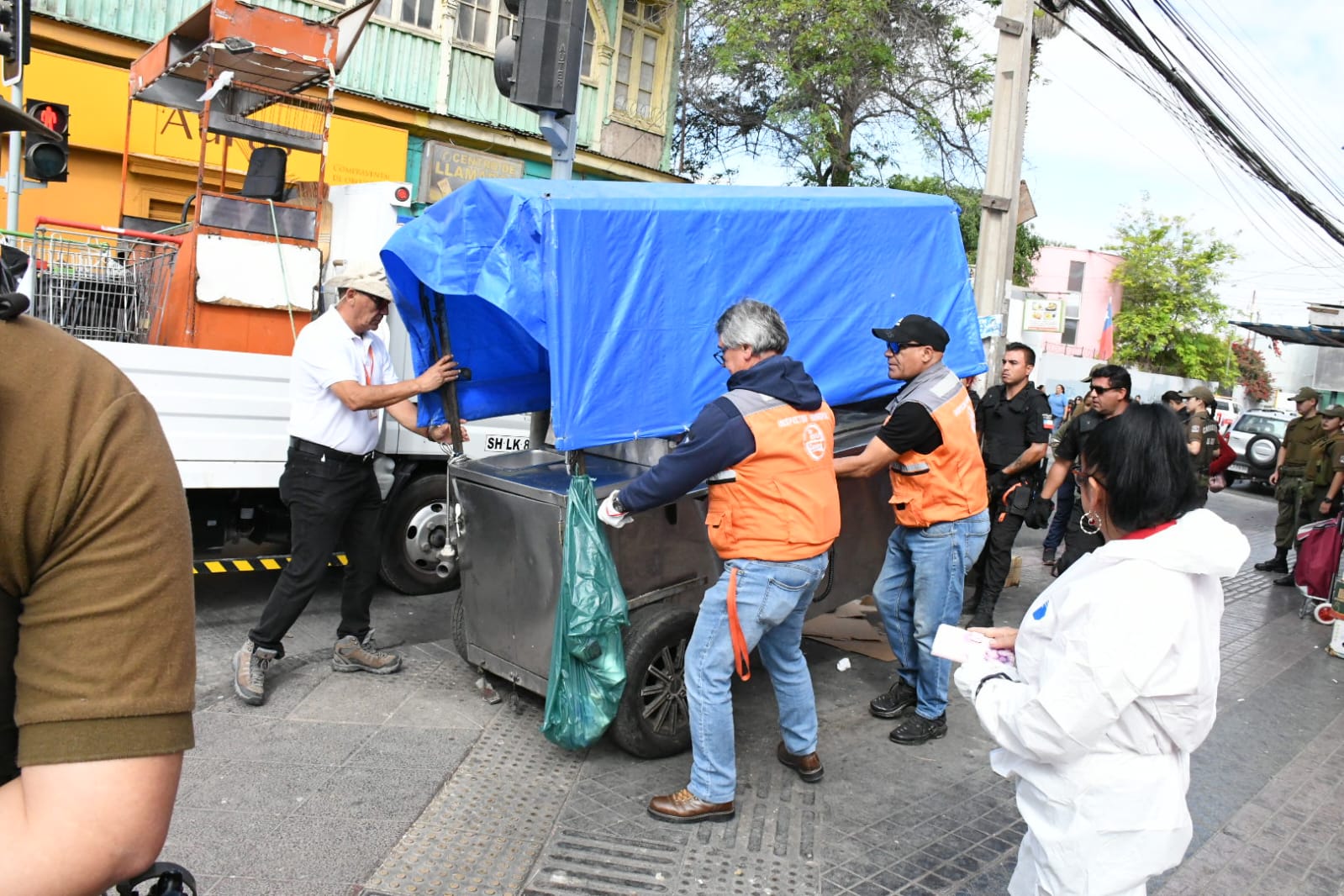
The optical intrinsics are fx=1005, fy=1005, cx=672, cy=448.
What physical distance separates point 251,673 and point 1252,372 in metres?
54.7

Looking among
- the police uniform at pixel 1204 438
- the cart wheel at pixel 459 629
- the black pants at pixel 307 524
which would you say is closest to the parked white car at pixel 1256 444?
the police uniform at pixel 1204 438

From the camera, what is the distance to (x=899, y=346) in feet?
15.6

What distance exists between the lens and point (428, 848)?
3.63 meters

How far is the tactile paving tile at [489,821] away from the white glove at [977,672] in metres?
1.77

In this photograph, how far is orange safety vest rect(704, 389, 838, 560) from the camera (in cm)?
379

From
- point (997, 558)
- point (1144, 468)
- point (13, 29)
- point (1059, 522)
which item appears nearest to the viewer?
point (1144, 468)

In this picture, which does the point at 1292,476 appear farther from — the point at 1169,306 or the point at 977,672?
the point at 1169,306

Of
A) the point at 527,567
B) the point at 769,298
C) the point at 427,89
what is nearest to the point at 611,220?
the point at 769,298

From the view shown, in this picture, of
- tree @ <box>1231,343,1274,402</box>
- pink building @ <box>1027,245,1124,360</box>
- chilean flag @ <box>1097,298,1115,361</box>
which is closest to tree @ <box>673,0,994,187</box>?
chilean flag @ <box>1097,298,1115,361</box>

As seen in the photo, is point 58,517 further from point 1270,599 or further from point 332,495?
point 1270,599

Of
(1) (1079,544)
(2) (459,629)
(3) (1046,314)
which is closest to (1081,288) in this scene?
(3) (1046,314)

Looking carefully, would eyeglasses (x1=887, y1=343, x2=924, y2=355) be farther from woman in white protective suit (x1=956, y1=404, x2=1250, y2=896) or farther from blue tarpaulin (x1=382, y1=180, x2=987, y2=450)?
woman in white protective suit (x1=956, y1=404, x2=1250, y2=896)

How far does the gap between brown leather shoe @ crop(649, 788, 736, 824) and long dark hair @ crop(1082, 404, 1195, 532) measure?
6.92 ft

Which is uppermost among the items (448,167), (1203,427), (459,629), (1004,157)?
(448,167)
